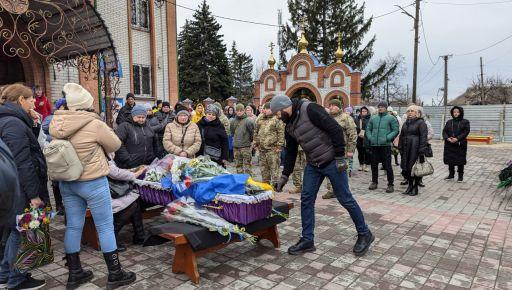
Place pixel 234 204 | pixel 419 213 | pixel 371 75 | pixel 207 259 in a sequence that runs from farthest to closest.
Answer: pixel 371 75 → pixel 419 213 → pixel 207 259 → pixel 234 204

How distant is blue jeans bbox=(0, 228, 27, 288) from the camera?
3.26 metres

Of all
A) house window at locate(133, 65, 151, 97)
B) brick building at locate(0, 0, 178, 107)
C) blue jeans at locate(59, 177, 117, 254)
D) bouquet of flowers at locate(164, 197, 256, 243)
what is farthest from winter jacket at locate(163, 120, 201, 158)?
house window at locate(133, 65, 151, 97)

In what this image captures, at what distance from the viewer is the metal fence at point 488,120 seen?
21.0 meters

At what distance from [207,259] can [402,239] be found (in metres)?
2.52

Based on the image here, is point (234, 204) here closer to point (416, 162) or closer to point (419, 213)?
point (419, 213)

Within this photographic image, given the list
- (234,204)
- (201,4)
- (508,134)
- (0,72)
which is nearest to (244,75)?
(201,4)

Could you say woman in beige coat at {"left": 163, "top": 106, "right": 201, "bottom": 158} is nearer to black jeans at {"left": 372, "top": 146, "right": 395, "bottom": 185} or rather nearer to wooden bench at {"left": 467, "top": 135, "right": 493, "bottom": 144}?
black jeans at {"left": 372, "top": 146, "right": 395, "bottom": 185}

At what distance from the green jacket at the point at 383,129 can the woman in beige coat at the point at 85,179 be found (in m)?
5.66

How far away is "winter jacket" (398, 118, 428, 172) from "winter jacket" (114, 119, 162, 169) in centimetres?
509

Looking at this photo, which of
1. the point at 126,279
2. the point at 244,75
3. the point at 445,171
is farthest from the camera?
the point at 244,75

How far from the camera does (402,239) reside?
4.76 m

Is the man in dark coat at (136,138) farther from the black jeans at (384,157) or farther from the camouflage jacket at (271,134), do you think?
the black jeans at (384,157)

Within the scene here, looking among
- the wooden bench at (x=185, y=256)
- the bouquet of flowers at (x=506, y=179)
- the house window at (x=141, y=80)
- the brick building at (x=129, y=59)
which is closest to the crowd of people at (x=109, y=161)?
the wooden bench at (x=185, y=256)

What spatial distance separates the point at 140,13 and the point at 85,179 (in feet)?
39.5
